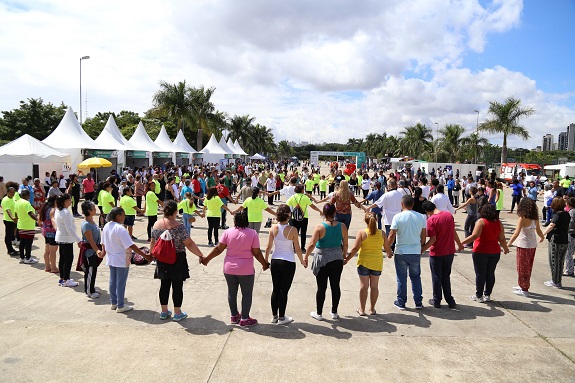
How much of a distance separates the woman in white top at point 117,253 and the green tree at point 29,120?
47394 mm

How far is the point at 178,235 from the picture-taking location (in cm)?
509

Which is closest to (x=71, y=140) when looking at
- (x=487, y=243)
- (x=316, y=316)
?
(x=316, y=316)

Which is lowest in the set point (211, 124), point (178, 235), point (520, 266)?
point (520, 266)

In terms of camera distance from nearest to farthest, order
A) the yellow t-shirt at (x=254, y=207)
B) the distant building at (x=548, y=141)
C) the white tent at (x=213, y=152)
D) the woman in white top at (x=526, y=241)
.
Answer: the woman in white top at (x=526, y=241) < the yellow t-shirt at (x=254, y=207) < the white tent at (x=213, y=152) < the distant building at (x=548, y=141)

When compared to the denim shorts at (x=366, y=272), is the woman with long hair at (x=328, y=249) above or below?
above

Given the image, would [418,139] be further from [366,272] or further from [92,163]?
[366,272]

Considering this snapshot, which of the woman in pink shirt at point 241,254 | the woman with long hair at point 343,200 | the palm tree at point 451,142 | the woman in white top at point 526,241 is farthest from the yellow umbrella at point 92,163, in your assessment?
the palm tree at point 451,142

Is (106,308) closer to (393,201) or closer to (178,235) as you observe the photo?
(178,235)

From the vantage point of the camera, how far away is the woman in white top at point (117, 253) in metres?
5.36

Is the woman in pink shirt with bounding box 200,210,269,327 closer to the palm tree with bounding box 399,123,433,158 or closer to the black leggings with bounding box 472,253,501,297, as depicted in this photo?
the black leggings with bounding box 472,253,501,297

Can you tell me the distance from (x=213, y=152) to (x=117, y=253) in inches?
1485

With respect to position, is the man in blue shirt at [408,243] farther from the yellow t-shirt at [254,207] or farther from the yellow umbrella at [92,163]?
the yellow umbrella at [92,163]

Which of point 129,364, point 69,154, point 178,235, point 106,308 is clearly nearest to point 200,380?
point 129,364

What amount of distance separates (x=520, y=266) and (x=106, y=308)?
6.40 m
